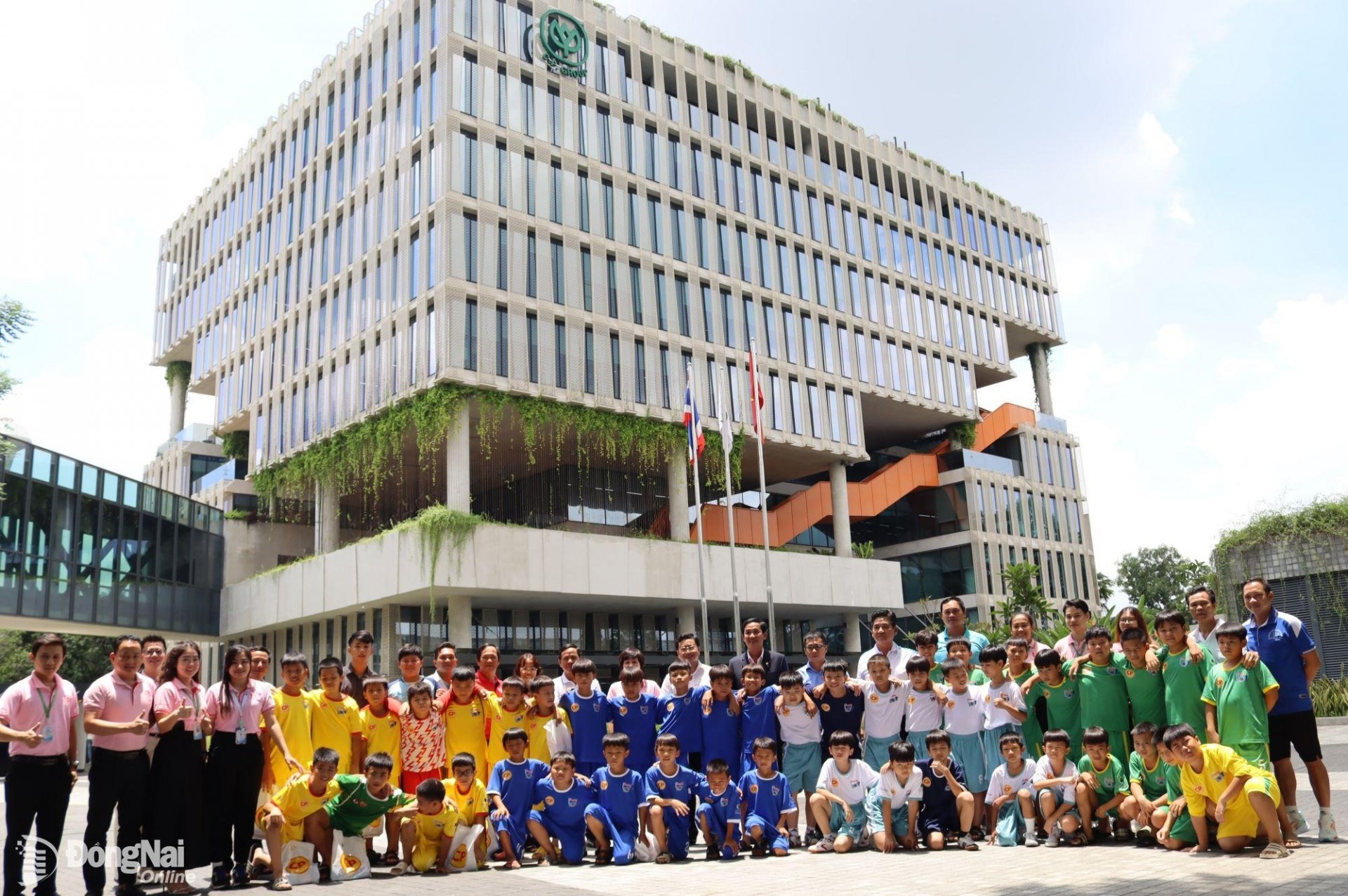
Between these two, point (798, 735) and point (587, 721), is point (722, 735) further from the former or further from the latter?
point (587, 721)

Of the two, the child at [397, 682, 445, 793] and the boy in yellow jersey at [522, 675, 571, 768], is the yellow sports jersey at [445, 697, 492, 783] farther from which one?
the boy in yellow jersey at [522, 675, 571, 768]

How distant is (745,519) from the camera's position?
124 ft

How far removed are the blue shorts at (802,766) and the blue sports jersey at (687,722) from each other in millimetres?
917

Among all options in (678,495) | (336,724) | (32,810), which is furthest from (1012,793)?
(678,495)

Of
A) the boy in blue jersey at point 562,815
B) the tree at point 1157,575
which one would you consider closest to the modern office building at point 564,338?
the boy in blue jersey at point 562,815

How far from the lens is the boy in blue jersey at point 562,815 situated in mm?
9742

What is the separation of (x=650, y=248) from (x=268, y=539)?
17891mm

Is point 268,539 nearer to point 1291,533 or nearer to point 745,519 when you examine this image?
point 745,519

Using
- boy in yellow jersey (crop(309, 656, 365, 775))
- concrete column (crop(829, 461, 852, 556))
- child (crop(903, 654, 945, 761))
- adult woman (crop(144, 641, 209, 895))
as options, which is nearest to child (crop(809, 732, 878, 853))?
child (crop(903, 654, 945, 761))

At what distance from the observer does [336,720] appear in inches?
376

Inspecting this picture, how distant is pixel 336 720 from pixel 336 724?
35 mm

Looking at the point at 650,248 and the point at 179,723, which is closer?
the point at 179,723

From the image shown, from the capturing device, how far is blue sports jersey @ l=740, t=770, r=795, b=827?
32.6 ft

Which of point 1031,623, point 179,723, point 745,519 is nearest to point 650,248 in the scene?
point 745,519
